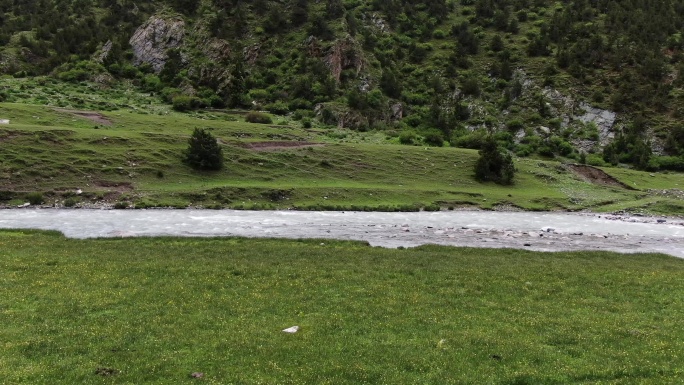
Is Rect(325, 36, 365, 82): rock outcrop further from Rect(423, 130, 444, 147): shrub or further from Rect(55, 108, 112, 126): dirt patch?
Rect(55, 108, 112, 126): dirt patch

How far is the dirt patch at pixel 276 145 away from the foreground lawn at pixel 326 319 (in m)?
37.3

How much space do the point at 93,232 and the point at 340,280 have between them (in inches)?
847

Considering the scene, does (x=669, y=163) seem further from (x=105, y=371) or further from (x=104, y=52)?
(x=104, y=52)

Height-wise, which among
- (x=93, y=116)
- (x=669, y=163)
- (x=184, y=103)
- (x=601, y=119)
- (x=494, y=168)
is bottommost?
(x=494, y=168)

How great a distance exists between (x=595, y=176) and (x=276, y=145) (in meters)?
49.2

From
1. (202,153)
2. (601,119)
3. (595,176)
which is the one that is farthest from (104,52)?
(601,119)

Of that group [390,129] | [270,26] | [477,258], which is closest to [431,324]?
[477,258]

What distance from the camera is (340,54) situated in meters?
117

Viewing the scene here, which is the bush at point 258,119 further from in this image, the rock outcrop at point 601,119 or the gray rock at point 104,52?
the rock outcrop at point 601,119

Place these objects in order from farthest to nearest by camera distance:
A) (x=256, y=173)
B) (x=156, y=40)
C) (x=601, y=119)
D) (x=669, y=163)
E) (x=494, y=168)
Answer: (x=156, y=40) < (x=601, y=119) < (x=669, y=163) < (x=494, y=168) < (x=256, y=173)

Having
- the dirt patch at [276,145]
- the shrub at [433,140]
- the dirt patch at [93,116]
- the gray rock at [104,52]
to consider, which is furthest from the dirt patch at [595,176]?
the gray rock at [104,52]

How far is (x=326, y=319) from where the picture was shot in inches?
623

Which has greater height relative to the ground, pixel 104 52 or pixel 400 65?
pixel 400 65

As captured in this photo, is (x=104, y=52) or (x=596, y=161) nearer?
(x=596, y=161)
